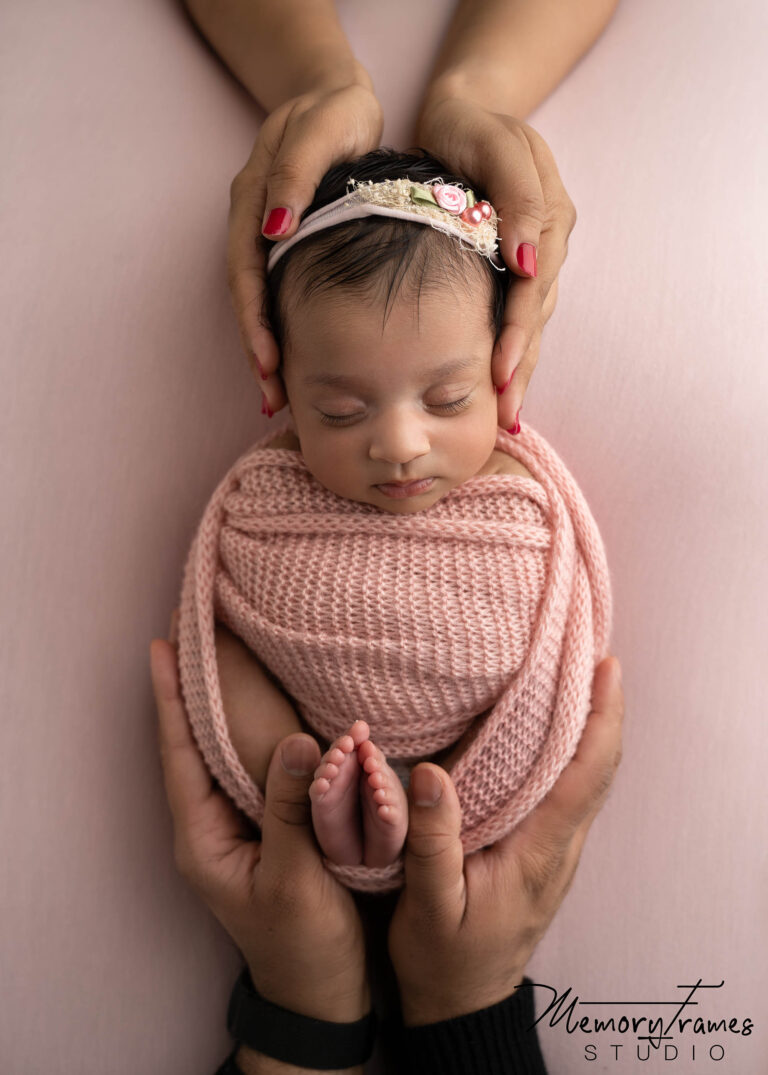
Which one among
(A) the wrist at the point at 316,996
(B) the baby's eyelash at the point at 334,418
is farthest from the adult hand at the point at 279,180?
(A) the wrist at the point at 316,996

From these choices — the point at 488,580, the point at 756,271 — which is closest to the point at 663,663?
the point at 488,580

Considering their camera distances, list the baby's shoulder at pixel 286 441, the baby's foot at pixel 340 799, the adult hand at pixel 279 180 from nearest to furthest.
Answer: the baby's foot at pixel 340 799
the adult hand at pixel 279 180
the baby's shoulder at pixel 286 441

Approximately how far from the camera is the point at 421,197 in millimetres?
870

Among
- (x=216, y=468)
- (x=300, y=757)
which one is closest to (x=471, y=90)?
(x=216, y=468)

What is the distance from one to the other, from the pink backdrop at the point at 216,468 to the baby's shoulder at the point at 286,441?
111mm

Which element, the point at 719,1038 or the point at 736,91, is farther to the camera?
the point at 736,91

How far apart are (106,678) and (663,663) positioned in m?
0.74

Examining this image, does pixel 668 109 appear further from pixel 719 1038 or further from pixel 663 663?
pixel 719 1038

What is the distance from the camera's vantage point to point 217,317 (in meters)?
1.17

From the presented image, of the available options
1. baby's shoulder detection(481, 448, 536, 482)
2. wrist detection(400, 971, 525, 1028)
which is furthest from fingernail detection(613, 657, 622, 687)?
wrist detection(400, 971, 525, 1028)

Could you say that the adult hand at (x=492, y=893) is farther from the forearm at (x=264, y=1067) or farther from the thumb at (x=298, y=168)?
the thumb at (x=298, y=168)

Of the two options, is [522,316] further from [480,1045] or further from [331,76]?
[480,1045]

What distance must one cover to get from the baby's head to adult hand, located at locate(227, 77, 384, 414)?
0.10 ft

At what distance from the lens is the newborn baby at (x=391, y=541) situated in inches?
33.5
